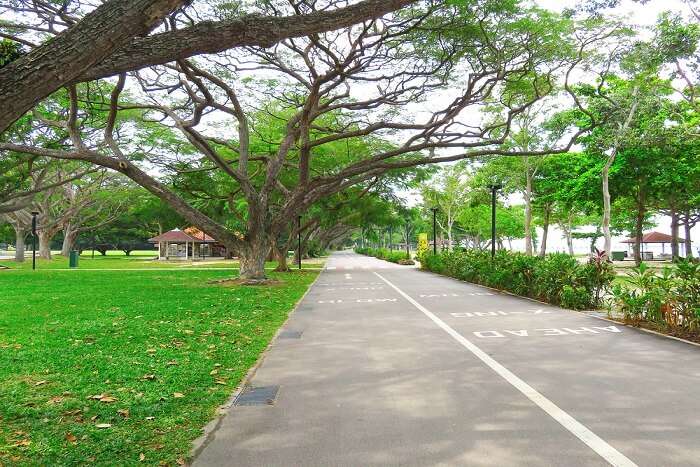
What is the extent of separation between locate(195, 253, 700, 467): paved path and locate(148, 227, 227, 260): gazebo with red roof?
43915 mm

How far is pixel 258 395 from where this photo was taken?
515cm

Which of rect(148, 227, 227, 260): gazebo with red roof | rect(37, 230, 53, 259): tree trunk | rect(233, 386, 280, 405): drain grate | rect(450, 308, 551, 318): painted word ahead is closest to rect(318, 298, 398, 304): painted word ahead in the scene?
rect(450, 308, 551, 318): painted word ahead

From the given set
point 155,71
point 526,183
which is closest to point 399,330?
point 155,71

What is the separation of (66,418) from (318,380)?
251 cm

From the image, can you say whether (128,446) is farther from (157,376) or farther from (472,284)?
(472,284)

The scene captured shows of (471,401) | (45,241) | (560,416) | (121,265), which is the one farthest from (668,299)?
(45,241)

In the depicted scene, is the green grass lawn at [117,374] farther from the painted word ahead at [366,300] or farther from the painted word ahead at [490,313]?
the painted word ahead at [490,313]

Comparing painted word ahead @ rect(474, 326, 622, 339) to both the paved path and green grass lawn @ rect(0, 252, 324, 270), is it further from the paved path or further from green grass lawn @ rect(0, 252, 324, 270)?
green grass lawn @ rect(0, 252, 324, 270)

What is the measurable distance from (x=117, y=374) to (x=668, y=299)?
339 inches

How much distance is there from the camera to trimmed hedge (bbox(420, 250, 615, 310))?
467 inches

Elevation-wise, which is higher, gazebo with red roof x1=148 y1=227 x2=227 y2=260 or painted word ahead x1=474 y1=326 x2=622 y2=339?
gazebo with red roof x1=148 y1=227 x2=227 y2=260

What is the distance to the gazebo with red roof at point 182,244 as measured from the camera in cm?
5212

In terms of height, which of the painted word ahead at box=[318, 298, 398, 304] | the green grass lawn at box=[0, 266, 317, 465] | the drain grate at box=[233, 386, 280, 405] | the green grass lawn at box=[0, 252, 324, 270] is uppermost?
the green grass lawn at box=[0, 252, 324, 270]

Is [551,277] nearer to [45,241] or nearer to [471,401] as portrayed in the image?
[471,401]
